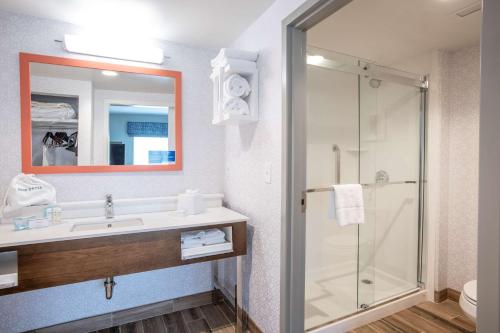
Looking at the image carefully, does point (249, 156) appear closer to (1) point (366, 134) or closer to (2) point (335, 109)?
(2) point (335, 109)

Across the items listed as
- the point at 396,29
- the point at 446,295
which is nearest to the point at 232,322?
the point at 446,295

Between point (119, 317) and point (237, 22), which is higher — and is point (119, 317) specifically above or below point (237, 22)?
below

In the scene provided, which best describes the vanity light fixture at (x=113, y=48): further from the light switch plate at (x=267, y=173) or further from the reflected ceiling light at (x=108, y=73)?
the light switch plate at (x=267, y=173)

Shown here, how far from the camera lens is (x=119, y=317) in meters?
2.06

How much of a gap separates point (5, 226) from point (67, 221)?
0.31 m

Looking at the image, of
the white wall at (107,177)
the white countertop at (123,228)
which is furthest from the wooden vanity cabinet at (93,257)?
the white wall at (107,177)

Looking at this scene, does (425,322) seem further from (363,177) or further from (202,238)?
(202,238)

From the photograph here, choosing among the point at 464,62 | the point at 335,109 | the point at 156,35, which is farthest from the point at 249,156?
the point at 464,62

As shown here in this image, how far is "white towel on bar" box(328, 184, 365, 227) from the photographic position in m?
2.01

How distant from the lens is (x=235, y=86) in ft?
5.86

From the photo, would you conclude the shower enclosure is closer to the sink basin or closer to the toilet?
the toilet

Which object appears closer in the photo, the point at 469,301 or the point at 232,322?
the point at 469,301

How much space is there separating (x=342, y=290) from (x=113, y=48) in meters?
2.52

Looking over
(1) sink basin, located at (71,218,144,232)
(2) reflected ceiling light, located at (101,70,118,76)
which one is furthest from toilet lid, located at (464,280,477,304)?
(2) reflected ceiling light, located at (101,70,118,76)
